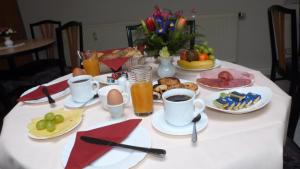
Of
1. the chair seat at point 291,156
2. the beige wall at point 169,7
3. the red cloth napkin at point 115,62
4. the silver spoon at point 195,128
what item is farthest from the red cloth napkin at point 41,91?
the beige wall at point 169,7

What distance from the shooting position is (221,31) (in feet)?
10.2

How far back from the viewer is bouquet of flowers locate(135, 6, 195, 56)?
3.62 feet

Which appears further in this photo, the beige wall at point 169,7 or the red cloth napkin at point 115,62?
the beige wall at point 169,7

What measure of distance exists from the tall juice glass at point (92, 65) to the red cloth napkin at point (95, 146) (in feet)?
1.90

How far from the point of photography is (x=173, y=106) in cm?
74

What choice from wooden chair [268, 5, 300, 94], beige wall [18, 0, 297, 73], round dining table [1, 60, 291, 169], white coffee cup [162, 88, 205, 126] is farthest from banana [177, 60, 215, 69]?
beige wall [18, 0, 297, 73]

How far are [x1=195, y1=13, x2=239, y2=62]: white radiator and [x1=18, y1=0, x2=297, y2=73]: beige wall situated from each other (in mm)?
87

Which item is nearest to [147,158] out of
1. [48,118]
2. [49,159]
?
[49,159]

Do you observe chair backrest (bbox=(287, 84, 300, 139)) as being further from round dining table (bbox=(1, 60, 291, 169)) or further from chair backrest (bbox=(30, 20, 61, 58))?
chair backrest (bbox=(30, 20, 61, 58))

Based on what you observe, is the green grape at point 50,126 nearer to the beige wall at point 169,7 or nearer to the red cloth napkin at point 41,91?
the red cloth napkin at point 41,91

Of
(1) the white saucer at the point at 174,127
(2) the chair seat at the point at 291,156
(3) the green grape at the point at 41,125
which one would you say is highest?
(3) the green grape at the point at 41,125

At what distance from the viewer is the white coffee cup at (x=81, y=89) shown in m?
0.99

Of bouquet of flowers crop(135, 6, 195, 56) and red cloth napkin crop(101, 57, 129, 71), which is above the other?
bouquet of flowers crop(135, 6, 195, 56)

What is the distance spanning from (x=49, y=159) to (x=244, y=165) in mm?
522
